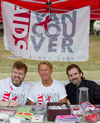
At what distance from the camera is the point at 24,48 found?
3086 mm

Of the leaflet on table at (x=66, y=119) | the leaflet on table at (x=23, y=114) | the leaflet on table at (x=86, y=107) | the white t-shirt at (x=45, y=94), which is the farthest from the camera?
the white t-shirt at (x=45, y=94)

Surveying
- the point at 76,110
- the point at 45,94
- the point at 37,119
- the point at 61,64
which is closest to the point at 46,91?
the point at 45,94

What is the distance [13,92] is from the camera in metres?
2.56

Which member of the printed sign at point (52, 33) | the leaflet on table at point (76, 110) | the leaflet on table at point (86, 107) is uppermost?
the printed sign at point (52, 33)

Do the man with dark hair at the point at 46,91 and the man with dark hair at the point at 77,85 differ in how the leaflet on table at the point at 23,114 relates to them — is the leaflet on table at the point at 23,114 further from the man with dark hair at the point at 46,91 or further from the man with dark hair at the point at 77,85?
the man with dark hair at the point at 77,85

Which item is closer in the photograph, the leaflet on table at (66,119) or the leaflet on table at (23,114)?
the leaflet on table at (66,119)

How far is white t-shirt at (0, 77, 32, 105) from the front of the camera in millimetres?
2545

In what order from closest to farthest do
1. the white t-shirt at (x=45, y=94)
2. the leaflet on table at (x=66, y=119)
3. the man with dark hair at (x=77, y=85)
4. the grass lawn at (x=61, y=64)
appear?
the leaflet on table at (x=66, y=119)
the white t-shirt at (x=45, y=94)
the man with dark hair at (x=77, y=85)
the grass lawn at (x=61, y=64)

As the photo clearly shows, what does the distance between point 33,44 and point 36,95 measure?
37.6 inches

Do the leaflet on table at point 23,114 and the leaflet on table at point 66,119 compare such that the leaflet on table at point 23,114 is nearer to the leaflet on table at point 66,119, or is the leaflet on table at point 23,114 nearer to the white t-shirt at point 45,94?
the leaflet on table at point 66,119

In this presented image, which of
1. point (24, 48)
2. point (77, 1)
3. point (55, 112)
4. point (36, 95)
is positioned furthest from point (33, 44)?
point (55, 112)

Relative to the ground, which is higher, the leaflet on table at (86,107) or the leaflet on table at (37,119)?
the leaflet on table at (86,107)

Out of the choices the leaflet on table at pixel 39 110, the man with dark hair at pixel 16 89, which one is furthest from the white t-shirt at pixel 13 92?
the leaflet on table at pixel 39 110

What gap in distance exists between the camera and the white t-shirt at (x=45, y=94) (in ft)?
8.04
